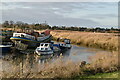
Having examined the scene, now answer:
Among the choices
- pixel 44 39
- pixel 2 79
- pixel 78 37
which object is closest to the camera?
pixel 2 79

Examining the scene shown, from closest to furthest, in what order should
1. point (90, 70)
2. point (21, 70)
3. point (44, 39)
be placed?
point (21, 70) < point (90, 70) < point (44, 39)

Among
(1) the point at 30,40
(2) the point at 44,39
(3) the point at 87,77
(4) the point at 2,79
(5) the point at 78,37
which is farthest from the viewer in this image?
(5) the point at 78,37

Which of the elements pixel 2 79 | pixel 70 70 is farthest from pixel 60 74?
pixel 2 79

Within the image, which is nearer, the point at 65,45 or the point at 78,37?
the point at 65,45

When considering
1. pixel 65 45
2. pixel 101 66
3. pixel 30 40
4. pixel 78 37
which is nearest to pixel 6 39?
pixel 30 40

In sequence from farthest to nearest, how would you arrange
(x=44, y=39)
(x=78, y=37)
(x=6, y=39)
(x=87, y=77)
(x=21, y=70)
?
(x=78, y=37) → (x=44, y=39) → (x=6, y=39) → (x=87, y=77) → (x=21, y=70)

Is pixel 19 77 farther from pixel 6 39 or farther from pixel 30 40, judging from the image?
pixel 6 39

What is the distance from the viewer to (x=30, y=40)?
28.5 m

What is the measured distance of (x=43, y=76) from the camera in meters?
8.55

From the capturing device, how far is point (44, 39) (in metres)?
33.1

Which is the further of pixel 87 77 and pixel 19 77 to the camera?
pixel 87 77

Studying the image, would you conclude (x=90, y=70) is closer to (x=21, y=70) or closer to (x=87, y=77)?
(x=87, y=77)

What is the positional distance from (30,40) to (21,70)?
2025 centimetres

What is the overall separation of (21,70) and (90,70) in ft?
13.9
